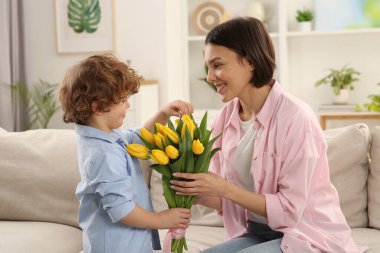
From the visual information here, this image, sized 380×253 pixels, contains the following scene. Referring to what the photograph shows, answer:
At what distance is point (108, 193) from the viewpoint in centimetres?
169

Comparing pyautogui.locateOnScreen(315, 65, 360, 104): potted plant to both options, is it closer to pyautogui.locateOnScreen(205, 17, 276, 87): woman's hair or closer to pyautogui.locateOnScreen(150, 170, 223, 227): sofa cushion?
pyautogui.locateOnScreen(150, 170, 223, 227): sofa cushion

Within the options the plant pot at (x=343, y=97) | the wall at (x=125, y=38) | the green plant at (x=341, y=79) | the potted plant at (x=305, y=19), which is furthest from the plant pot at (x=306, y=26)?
the wall at (x=125, y=38)

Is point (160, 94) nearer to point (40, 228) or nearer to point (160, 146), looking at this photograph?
point (40, 228)

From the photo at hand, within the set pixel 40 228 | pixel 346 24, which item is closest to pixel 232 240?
pixel 40 228

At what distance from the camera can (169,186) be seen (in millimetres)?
1812

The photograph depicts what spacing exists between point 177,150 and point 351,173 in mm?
988

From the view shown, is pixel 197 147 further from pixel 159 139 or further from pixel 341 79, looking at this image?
pixel 341 79

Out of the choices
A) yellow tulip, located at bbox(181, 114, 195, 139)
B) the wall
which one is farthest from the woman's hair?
the wall

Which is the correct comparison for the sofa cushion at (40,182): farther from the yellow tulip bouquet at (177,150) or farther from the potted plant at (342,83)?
the potted plant at (342,83)

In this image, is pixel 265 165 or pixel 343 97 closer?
pixel 265 165

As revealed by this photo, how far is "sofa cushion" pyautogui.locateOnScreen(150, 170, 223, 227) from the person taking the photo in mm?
2582

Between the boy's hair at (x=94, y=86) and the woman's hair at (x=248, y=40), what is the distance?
13.7 inches

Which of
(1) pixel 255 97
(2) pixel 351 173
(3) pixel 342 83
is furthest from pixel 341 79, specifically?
(1) pixel 255 97

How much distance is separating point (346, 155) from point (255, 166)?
0.62 metres
